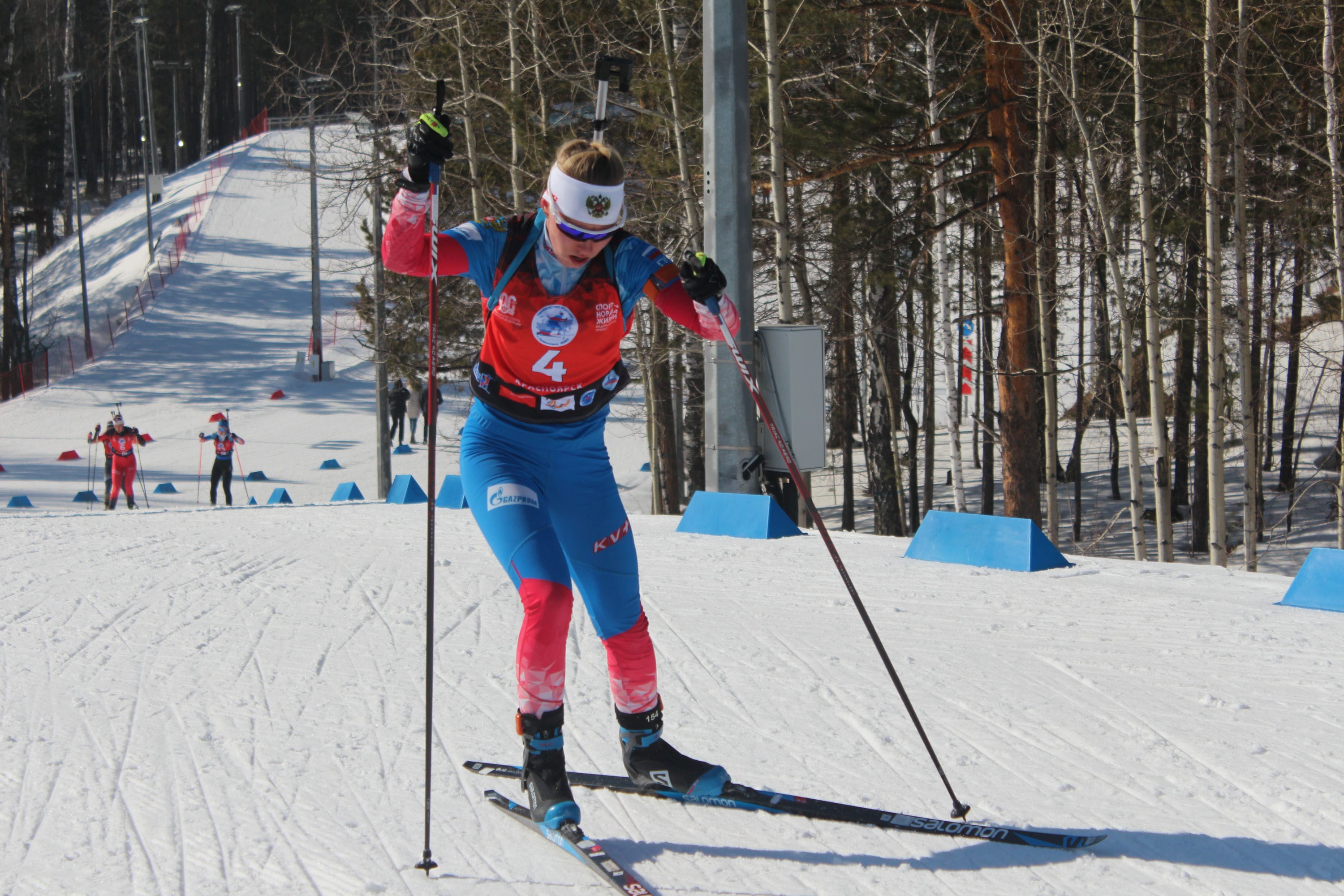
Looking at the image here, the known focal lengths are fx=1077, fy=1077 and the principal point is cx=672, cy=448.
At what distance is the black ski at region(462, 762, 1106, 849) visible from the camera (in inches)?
107

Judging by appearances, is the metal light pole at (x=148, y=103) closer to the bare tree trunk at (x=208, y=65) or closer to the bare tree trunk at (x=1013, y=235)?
the bare tree trunk at (x=208, y=65)

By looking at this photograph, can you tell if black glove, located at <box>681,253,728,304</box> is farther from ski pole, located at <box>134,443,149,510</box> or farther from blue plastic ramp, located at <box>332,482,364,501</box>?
ski pole, located at <box>134,443,149,510</box>

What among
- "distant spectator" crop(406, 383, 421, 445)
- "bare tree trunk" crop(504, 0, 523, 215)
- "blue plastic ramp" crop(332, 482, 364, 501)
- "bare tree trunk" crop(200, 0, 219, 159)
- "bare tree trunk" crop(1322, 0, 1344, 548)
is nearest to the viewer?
"bare tree trunk" crop(1322, 0, 1344, 548)

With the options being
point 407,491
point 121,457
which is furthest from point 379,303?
point 407,491

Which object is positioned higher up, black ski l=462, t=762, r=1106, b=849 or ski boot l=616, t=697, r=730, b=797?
ski boot l=616, t=697, r=730, b=797

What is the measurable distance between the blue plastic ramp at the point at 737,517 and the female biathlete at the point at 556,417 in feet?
15.5

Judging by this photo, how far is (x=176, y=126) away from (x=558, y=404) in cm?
6560

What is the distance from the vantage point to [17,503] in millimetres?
16953

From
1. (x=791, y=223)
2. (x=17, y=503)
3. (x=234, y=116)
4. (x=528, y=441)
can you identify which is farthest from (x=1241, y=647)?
(x=234, y=116)

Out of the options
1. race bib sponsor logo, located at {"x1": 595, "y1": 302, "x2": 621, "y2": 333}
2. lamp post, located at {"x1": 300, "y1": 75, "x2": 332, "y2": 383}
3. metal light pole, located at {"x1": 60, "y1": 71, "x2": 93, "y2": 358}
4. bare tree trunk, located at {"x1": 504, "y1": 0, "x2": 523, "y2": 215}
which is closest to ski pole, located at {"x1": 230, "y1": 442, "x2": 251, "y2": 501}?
lamp post, located at {"x1": 300, "y1": 75, "x2": 332, "y2": 383}

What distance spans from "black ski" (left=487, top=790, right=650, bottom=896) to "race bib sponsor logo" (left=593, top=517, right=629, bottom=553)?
1.31 ft

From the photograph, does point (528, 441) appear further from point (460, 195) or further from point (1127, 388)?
point (460, 195)

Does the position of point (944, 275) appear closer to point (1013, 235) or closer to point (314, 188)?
point (1013, 235)

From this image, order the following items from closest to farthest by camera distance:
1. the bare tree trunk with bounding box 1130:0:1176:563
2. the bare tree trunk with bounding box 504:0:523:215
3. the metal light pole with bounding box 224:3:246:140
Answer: the bare tree trunk with bounding box 1130:0:1176:563 < the bare tree trunk with bounding box 504:0:523:215 < the metal light pole with bounding box 224:3:246:140
